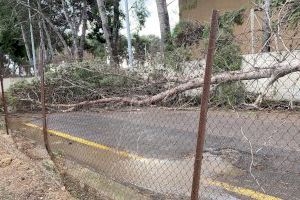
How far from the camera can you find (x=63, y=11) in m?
27.4

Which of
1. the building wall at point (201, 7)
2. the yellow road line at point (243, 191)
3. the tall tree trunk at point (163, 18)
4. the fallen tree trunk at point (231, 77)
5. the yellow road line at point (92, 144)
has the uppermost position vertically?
the building wall at point (201, 7)

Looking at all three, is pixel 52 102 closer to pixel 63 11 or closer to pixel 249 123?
pixel 249 123

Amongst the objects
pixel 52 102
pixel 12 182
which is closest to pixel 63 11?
pixel 52 102

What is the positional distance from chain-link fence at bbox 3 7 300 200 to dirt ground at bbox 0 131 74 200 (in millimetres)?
401

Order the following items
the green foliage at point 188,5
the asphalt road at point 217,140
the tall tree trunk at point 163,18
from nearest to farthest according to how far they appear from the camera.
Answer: the asphalt road at point 217,140
the tall tree trunk at point 163,18
the green foliage at point 188,5

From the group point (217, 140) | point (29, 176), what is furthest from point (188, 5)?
point (29, 176)

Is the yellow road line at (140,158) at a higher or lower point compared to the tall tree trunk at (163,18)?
lower

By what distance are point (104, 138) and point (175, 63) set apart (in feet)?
11.7

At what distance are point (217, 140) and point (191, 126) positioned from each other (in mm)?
1673

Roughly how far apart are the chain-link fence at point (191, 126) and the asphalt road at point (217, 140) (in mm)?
18

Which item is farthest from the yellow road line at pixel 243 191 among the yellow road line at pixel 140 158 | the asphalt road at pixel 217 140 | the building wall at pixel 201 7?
the building wall at pixel 201 7

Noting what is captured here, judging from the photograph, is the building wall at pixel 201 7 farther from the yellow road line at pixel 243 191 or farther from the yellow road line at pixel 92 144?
the yellow road line at pixel 243 191

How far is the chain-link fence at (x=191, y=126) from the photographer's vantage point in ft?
15.1

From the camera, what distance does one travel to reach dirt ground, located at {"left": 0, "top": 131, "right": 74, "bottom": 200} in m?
5.23
